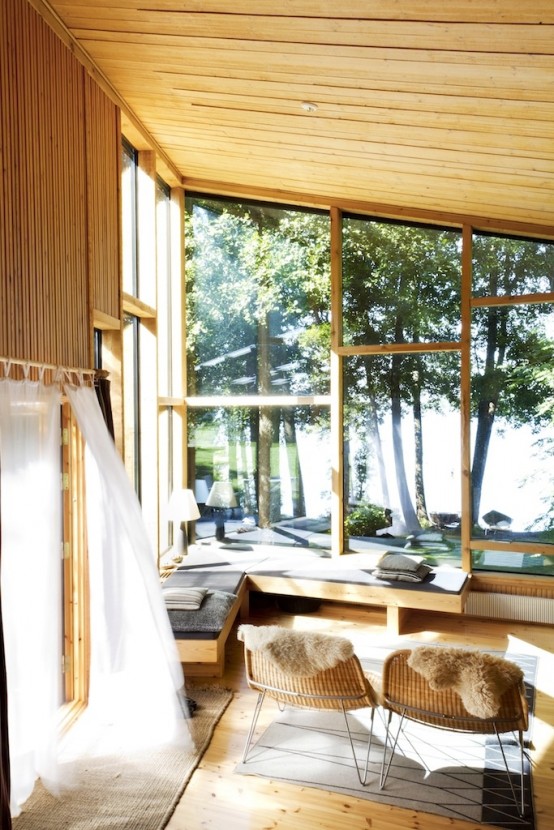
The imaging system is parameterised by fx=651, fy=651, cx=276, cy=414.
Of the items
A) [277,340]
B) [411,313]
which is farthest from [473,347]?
[277,340]

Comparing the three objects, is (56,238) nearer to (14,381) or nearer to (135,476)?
(14,381)

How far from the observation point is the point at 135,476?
5625 mm

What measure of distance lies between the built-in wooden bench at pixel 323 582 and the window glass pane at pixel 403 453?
305 mm

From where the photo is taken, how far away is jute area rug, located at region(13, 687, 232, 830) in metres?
3.00

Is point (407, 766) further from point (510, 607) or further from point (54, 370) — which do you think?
point (54, 370)

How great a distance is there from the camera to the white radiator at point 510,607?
5.68 meters

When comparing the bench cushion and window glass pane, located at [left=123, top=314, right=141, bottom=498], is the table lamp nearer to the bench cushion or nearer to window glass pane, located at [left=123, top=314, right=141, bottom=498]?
window glass pane, located at [left=123, top=314, right=141, bottom=498]

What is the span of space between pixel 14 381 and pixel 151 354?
2.67 meters

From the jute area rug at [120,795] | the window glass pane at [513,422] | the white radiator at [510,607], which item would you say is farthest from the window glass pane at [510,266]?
the jute area rug at [120,795]

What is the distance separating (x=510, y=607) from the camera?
19.0ft

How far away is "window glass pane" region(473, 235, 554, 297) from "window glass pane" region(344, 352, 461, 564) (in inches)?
28.0

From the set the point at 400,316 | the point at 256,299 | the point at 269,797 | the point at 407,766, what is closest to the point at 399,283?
Answer: the point at 400,316

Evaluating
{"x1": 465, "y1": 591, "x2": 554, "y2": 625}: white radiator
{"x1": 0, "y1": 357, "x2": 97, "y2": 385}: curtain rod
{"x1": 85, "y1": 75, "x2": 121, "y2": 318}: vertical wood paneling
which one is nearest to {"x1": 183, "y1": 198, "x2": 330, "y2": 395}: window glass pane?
{"x1": 85, "y1": 75, "x2": 121, "y2": 318}: vertical wood paneling

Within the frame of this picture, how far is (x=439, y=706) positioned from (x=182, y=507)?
3295 mm
